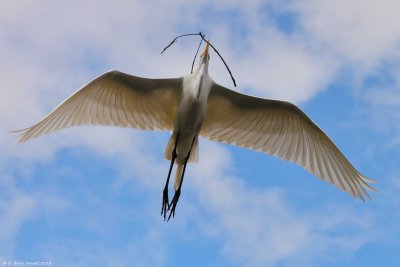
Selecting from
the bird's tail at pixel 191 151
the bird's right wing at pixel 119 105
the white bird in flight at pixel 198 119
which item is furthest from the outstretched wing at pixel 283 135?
the bird's right wing at pixel 119 105

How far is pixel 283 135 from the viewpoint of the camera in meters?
12.8

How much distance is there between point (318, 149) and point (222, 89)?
228 cm

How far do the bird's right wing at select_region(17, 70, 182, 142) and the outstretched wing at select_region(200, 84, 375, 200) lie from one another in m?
0.84

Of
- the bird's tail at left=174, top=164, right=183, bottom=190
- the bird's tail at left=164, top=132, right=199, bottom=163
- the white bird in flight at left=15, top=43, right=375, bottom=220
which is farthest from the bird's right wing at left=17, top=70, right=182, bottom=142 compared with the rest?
the bird's tail at left=174, top=164, right=183, bottom=190

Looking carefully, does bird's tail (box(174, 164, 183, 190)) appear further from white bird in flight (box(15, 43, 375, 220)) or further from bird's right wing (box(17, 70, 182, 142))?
bird's right wing (box(17, 70, 182, 142))

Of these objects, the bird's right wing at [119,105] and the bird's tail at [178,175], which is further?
the bird's tail at [178,175]

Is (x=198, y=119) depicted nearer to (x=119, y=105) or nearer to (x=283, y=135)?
(x=119, y=105)

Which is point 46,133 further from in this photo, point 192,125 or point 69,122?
point 192,125

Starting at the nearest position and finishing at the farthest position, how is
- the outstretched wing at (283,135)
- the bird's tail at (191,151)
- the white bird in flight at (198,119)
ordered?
the white bird in flight at (198,119) < the bird's tail at (191,151) < the outstretched wing at (283,135)

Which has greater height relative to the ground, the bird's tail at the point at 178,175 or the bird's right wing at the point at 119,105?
the bird's right wing at the point at 119,105

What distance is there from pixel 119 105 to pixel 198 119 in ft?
5.05

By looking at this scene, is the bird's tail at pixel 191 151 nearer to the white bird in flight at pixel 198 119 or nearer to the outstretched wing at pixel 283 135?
the white bird in flight at pixel 198 119

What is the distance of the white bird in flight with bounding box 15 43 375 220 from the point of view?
11383mm

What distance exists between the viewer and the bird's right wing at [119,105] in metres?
11.5
